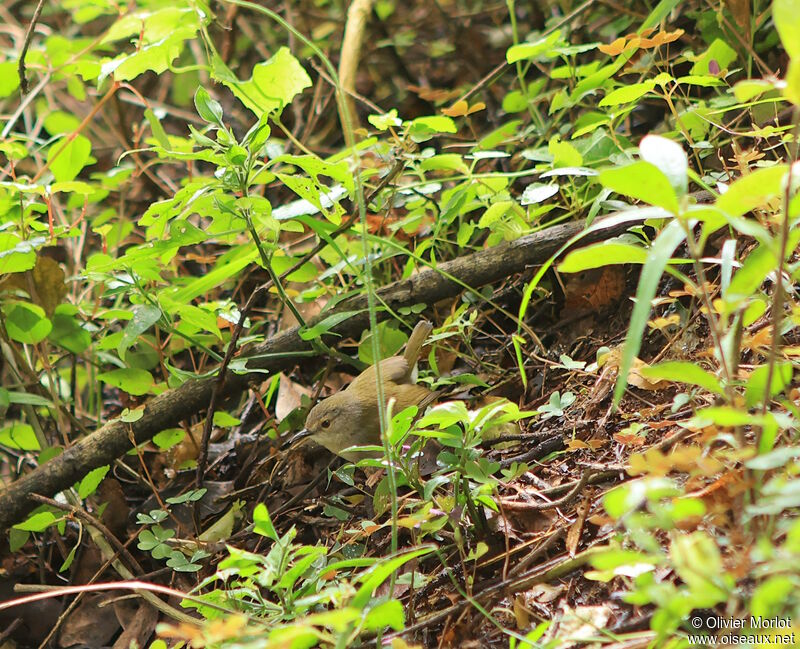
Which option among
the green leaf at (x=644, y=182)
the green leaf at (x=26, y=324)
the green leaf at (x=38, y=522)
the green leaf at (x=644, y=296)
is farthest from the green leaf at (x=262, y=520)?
the green leaf at (x=26, y=324)

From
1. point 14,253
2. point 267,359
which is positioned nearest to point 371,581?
point 267,359

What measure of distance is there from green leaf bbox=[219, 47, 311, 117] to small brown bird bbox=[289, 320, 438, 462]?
84cm

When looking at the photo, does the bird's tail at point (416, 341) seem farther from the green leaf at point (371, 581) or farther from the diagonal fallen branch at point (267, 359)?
the green leaf at point (371, 581)

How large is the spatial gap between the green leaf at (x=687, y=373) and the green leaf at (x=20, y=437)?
2280 mm

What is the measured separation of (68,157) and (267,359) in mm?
1077

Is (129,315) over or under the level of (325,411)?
over

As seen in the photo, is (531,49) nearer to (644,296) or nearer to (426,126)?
(426,126)

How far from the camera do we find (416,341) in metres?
2.59

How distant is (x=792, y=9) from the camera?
1176 millimetres

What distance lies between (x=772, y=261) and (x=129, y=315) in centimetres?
202

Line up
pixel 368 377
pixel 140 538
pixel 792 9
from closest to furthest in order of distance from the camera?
pixel 792 9, pixel 140 538, pixel 368 377

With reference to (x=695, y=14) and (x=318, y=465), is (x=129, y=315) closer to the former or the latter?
(x=318, y=465)

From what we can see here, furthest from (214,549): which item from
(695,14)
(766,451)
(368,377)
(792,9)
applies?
(695,14)

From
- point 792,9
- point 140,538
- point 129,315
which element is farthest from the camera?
point 129,315
